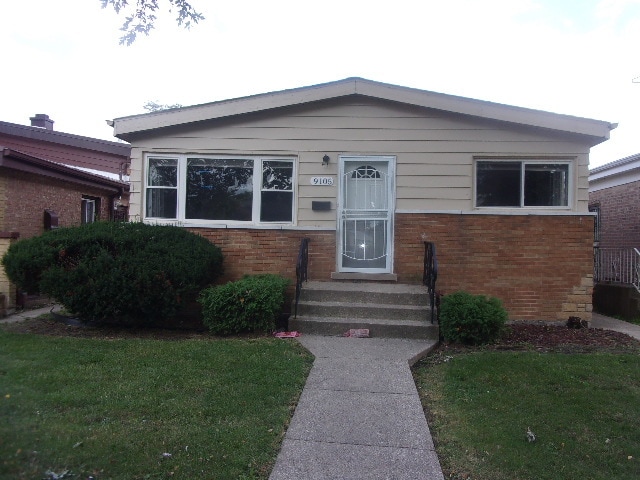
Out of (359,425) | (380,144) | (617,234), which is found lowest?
(359,425)

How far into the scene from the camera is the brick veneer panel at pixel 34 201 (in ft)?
33.7

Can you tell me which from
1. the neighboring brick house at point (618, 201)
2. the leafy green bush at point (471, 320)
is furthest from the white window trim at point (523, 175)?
the neighboring brick house at point (618, 201)

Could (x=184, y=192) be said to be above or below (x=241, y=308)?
above

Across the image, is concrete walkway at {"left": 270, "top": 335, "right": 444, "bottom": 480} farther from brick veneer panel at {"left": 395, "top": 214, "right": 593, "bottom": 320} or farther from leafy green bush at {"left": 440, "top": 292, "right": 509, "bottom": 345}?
brick veneer panel at {"left": 395, "top": 214, "right": 593, "bottom": 320}

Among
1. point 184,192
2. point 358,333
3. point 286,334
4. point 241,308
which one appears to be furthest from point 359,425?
point 184,192

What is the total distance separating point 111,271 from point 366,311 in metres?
3.57

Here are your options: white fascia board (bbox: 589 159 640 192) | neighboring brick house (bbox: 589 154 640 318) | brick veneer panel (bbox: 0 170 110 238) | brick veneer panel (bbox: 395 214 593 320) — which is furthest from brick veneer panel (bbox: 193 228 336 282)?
white fascia board (bbox: 589 159 640 192)

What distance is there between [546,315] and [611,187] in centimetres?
→ 782

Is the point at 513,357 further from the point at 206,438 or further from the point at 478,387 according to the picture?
the point at 206,438

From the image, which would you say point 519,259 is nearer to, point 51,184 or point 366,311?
point 366,311

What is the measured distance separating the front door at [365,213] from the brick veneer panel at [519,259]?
1.99 ft

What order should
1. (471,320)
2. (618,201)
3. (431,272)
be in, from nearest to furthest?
(471,320), (431,272), (618,201)

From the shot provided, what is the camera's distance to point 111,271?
22.2 ft

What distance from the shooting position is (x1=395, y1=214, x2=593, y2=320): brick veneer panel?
325 inches
